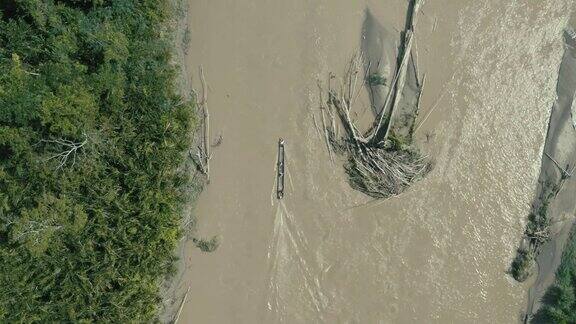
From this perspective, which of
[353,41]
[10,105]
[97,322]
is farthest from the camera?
[353,41]

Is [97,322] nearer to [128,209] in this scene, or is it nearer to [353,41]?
[128,209]

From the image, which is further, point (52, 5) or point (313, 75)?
point (313, 75)

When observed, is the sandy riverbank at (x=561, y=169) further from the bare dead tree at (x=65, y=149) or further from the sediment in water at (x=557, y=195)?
the bare dead tree at (x=65, y=149)

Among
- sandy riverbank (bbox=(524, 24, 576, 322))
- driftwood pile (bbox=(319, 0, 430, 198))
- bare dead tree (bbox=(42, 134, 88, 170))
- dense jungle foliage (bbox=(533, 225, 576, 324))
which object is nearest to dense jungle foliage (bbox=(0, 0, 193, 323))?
bare dead tree (bbox=(42, 134, 88, 170))

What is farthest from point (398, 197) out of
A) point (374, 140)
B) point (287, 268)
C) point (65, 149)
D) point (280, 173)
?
point (65, 149)

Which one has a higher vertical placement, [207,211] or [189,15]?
[189,15]

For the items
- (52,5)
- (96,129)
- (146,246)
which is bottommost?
(146,246)

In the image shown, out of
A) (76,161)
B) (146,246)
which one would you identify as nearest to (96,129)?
(76,161)

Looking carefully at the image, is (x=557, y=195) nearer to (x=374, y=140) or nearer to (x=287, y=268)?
(x=374, y=140)
